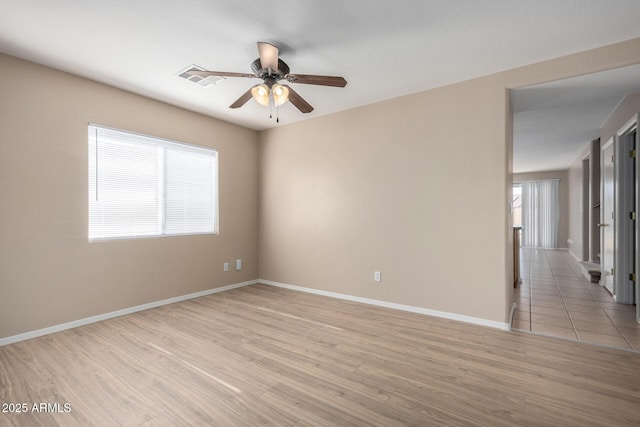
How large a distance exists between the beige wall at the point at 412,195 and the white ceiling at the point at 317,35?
28cm

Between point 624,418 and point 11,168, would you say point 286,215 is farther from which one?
point 624,418

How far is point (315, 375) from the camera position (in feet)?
7.21

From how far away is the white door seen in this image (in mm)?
4011

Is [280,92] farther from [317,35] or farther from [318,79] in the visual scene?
[317,35]

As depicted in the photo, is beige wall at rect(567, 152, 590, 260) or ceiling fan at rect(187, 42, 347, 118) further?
beige wall at rect(567, 152, 590, 260)

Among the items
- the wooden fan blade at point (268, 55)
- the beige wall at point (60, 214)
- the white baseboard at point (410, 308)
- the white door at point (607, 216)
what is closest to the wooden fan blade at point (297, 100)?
the wooden fan blade at point (268, 55)

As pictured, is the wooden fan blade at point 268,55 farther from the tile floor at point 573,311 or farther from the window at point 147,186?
the tile floor at point 573,311

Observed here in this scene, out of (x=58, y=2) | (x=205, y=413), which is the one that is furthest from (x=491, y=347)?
(x=58, y=2)

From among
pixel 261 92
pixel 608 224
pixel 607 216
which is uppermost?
pixel 261 92

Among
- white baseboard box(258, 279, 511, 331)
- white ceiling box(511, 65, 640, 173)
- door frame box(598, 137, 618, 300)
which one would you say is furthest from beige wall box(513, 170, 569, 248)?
white baseboard box(258, 279, 511, 331)

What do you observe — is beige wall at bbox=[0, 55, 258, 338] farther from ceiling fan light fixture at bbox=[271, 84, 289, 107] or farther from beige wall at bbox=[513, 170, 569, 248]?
beige wall at bbox=[513, 170, 569, 248]

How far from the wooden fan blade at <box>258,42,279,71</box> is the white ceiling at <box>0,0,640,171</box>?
193 millimetres

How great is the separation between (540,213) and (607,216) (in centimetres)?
641

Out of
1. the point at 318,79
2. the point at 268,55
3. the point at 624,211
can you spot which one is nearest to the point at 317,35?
the point at 318,79
